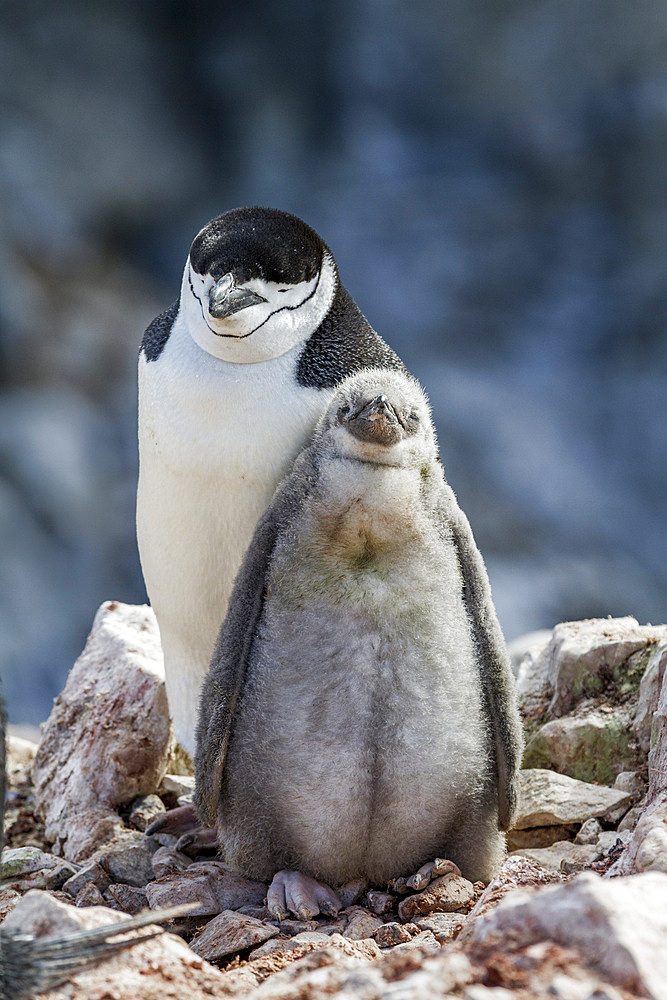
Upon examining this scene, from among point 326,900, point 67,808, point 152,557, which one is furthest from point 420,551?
point 67,808

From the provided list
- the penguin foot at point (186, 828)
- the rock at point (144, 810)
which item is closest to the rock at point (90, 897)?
the penguin foot at point (186, 828)

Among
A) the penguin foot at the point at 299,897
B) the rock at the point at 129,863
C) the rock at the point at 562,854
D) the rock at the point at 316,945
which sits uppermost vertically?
the rock at the point at 562,854

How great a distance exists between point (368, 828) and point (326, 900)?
142 millimetres

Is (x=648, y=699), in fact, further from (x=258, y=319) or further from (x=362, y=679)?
(x=258, y=319)

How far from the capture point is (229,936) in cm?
169

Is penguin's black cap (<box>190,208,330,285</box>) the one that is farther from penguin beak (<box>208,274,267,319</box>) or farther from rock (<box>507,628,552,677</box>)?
rock (<box>507,628,552,677</box>)

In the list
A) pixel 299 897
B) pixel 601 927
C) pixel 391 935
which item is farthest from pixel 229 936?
pixel 601 927

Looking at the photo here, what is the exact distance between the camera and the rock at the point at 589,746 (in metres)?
2.39

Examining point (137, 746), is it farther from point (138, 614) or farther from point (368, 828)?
point (368, 828)

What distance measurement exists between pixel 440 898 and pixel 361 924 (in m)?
0.15

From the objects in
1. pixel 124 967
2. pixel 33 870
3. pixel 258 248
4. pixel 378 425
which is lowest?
pixel 124 967

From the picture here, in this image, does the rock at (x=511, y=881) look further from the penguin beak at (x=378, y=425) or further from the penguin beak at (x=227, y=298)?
the penguin beak at (x=227, y=298)

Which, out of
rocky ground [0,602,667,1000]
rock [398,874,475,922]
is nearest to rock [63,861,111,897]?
rocky ground [0,602,667,1000]

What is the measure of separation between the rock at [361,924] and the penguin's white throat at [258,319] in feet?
3.53
